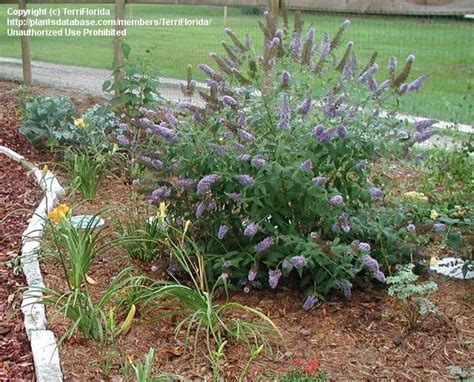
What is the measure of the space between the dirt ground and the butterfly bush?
5.3 inches

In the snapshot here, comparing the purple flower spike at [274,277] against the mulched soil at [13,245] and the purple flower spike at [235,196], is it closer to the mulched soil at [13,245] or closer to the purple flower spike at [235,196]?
the purple flower spike at [235,196]

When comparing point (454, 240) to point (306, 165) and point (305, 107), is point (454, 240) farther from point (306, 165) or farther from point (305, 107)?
point (305, 107)

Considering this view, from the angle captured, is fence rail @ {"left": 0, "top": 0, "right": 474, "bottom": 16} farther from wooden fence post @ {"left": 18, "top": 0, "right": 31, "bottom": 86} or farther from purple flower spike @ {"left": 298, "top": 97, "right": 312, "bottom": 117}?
wooden fence post @ {"left": 18, "top": 0, "right": 31, "bottom": 86}

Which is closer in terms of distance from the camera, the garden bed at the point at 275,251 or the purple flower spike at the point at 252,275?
the garden bed at the point at 275,251

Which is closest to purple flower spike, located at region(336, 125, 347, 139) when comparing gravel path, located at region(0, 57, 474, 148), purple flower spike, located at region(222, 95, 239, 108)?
purple flower spike, located at region(222, 95, 239, 108)

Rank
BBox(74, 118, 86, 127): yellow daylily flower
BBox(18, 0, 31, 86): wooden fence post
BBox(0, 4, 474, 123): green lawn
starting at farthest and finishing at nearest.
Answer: BBox(18, 0, 31, 86): wooden fence post
BBox(0, 4, 474, 123): green lawn
BBox(74, 118, 86, 127): yellow daylily flower

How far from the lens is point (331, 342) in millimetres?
3240

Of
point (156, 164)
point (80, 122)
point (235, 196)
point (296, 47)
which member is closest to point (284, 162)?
point (235, 196)

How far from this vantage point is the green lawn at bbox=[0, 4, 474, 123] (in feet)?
20.6

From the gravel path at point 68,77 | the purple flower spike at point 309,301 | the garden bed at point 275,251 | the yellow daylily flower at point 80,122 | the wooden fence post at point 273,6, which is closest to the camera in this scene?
the garden bed at point 275,251

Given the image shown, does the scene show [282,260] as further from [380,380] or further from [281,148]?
[380,380]

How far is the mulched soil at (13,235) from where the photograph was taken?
3.12 meters

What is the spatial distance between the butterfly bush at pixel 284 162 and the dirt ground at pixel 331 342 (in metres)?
0.13

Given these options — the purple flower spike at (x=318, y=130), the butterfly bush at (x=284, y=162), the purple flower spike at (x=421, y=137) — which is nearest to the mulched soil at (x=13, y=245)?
the butterfly bush at (x=284, y=162)
